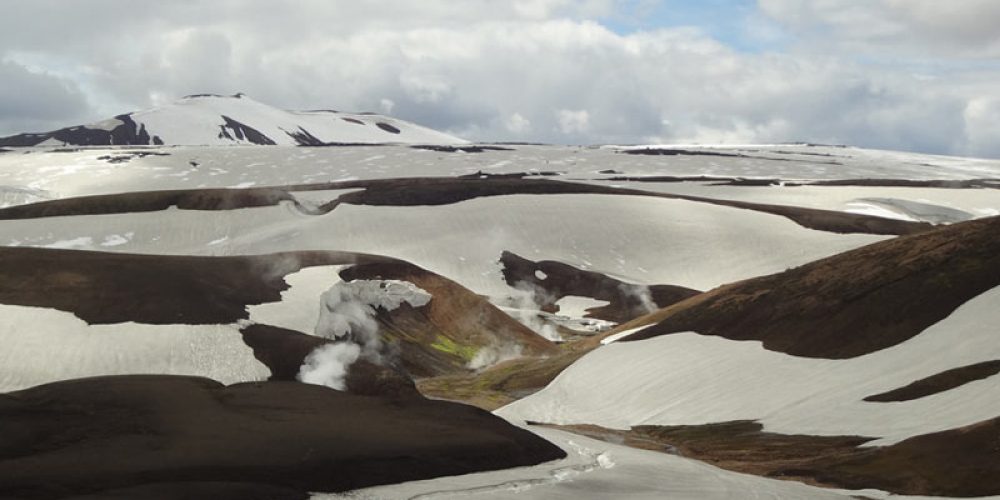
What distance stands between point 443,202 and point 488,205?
33.0 ft

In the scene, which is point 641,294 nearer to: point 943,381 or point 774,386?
point 774,386

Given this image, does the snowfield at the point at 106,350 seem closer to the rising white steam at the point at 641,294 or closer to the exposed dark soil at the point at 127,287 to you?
the exposed dark soil at the point at 127,287

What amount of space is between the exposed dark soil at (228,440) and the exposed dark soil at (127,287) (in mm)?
11203

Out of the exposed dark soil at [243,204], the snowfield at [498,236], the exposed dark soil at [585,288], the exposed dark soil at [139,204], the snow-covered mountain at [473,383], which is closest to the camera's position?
the snow-covered mountain at [473,383]

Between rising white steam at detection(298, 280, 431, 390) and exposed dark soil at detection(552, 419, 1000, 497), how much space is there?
17.4 m

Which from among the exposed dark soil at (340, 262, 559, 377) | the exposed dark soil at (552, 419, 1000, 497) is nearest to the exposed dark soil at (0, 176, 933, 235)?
the exposed dark soil at (340, 262, 559, 377)

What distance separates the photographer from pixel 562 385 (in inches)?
3196

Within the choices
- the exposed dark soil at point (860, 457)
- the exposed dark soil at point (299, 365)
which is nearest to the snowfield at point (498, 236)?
the exposed dark soil at point (299, 365)

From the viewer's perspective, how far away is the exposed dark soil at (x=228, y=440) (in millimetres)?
33188

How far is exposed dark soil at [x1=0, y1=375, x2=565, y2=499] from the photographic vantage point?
33188 millimetres

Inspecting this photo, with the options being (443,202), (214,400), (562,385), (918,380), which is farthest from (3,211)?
(918,380)

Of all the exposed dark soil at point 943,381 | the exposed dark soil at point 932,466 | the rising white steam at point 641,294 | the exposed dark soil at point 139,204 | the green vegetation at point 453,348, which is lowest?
the green vegetation at point 453,348

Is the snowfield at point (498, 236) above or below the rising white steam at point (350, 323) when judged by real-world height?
above

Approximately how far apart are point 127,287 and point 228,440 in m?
28.1
